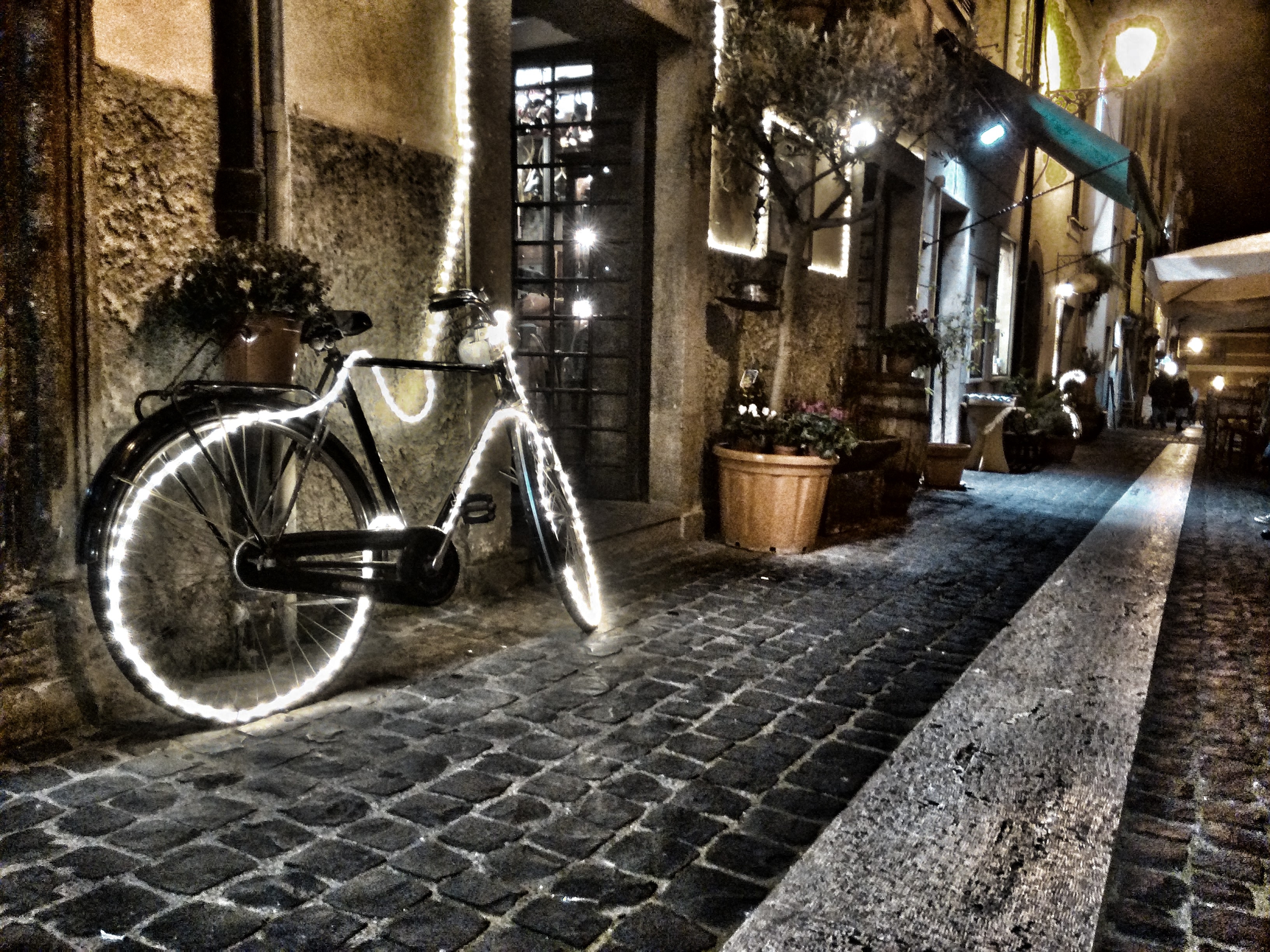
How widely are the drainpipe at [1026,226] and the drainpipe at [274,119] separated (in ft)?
40.0

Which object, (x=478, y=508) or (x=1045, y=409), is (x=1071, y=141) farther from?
(x=478, y=508)

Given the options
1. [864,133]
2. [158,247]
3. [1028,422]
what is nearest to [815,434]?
[864,133]

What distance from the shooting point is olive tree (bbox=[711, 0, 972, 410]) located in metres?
6.11

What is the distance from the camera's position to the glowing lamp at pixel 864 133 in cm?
637

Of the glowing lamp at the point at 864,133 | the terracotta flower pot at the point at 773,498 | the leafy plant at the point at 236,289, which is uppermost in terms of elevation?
the glowing lamp at the point at 864,133

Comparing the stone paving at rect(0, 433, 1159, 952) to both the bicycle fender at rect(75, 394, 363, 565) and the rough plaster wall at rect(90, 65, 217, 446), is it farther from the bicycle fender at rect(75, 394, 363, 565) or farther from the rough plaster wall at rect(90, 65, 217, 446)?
the rough plaster wall at rect(90, 65, 217, 446)

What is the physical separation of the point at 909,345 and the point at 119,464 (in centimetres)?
663

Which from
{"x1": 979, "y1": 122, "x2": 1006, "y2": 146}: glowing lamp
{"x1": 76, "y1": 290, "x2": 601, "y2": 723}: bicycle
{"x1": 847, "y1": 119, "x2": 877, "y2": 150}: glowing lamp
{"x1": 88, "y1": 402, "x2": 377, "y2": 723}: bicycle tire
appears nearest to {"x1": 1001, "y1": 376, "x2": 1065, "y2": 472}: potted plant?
{"x1": 979, "y1": 122, "x2": 1006, "y2": 146}: glowing lamp

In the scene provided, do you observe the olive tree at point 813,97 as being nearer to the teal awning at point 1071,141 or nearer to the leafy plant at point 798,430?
the leafy plant at point 798,430

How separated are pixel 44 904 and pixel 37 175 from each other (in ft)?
6.71

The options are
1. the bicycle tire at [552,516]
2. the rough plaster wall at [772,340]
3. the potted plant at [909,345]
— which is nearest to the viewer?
the bicycle tire at [552,516]

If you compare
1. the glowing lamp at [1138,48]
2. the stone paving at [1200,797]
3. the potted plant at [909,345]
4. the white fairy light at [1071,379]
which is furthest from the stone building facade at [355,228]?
the white fairy light at [1071,379]

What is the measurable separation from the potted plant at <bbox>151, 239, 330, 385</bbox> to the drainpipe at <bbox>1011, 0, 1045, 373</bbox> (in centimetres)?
1252

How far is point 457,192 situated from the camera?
4.61 meters
